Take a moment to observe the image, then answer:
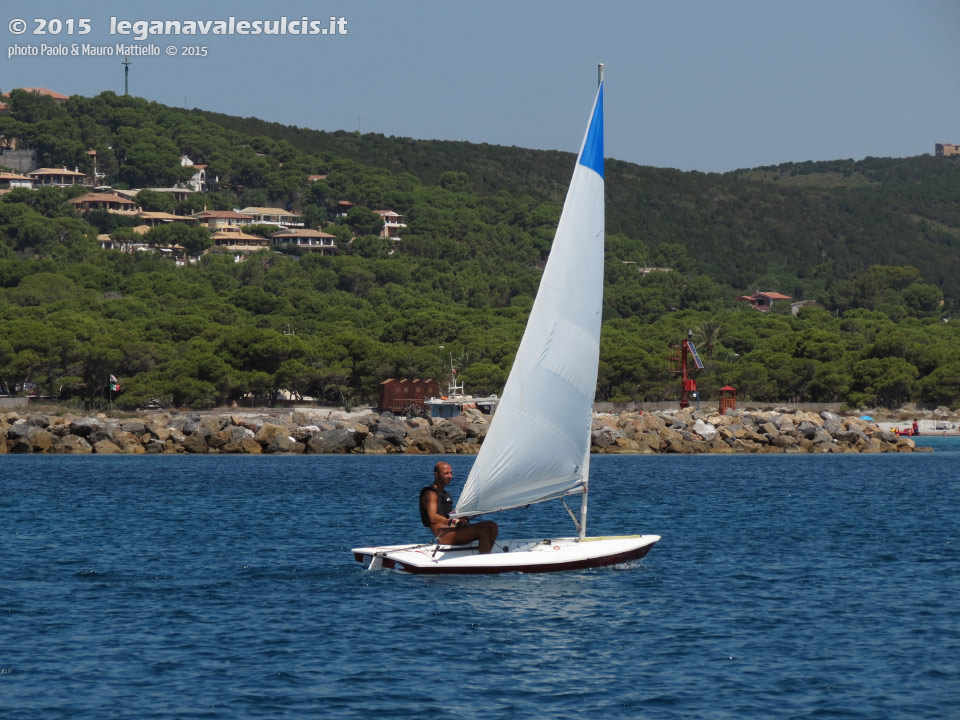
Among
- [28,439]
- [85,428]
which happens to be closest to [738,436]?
[85,428]

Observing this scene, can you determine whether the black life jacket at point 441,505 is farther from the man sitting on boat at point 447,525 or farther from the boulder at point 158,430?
the boulder at point 158,430

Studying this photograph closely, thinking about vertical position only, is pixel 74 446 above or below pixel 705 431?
below

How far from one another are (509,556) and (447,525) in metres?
1.25

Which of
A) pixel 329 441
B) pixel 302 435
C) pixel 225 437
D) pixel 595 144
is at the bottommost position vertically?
pixel 329 441

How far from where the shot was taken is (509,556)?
75.2ft

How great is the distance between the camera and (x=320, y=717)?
14.9 metres

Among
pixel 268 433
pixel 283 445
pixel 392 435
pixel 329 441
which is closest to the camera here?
pixel 283 445

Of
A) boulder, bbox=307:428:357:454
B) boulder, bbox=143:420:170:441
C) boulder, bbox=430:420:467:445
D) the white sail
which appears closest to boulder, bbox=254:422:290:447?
boulder, bbox=307:428:357:454

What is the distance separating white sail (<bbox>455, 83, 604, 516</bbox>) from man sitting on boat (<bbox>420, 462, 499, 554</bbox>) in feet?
0.86

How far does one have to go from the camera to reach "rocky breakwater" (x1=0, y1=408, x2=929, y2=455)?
72500 mm

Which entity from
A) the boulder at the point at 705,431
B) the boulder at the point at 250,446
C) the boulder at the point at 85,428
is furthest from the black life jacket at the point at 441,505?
the boulder at the point at 705,431

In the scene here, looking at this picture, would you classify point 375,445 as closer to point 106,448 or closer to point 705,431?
point 106,448

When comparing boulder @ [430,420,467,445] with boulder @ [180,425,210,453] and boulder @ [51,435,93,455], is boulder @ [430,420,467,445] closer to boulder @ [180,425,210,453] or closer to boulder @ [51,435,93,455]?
boulder @ [180,425,210,453]

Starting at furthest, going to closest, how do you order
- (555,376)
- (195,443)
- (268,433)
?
(268,433)
(195,443)
(555,376)
